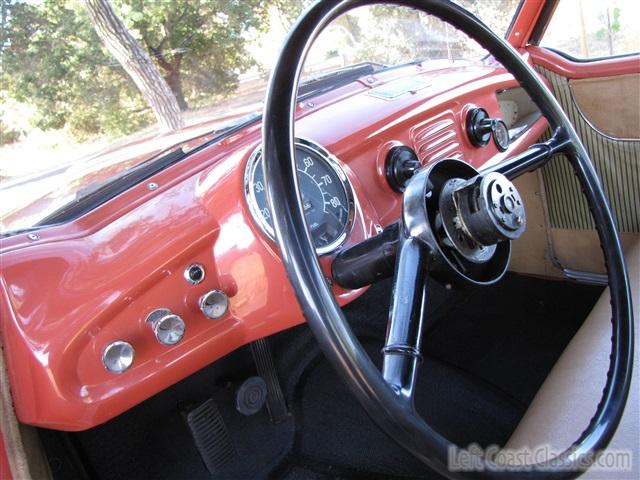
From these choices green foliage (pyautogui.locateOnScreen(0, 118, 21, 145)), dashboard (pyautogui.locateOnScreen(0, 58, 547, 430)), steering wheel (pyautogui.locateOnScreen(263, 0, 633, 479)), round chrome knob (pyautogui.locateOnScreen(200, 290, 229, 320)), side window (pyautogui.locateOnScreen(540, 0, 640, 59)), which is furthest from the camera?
side window (pyautogui.locateOnScreen(540, 0, 640, 59))

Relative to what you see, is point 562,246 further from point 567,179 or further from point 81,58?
point 81,58

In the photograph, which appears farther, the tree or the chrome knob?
the tree

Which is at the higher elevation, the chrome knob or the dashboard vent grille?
the dashboard vent grille

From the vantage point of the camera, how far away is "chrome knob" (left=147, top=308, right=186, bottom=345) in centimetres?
116

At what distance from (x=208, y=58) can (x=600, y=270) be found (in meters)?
1.71

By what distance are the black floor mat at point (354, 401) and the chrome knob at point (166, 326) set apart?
0.50 meters

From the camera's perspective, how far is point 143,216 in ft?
4.17

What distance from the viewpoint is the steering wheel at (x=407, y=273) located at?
0.71 m

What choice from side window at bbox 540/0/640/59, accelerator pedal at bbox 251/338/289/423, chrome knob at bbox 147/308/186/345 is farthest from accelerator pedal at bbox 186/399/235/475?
side window at bbox 540/0/640/59

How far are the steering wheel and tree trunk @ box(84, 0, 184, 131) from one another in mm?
742

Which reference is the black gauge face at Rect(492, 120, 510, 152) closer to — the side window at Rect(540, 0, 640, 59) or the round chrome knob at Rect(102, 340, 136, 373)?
the side window at Rect(540, 0, 640, 59)

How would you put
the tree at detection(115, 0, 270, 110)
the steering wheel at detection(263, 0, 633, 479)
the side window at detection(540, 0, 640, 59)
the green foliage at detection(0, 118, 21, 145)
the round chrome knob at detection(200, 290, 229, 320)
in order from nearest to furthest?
the steering wheel at detection(263, 0, 633, 479) < the round chrome knob at detection(200, 290, 229, 320) < the green foliage at detection(0, 118, 21, 145) < the tree at detection(115, 0, 270, 110) < the side window at detection(540, 0, 640, 59)

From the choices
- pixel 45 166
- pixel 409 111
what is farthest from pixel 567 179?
pixel 45 166

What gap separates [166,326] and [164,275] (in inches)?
4.0
